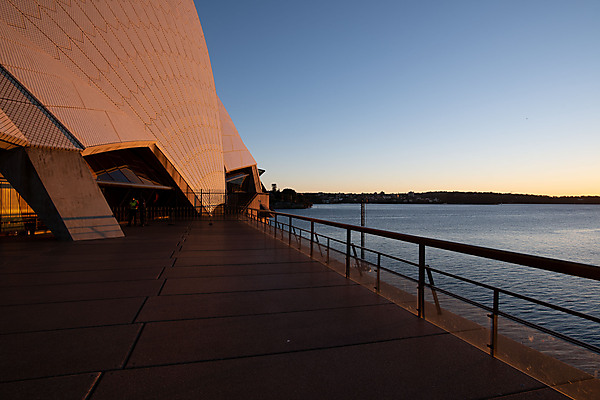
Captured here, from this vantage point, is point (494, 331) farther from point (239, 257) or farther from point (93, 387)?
point (239, 257)

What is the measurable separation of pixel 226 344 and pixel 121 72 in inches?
651

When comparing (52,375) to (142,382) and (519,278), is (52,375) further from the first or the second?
(519,278)

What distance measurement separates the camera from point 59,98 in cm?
1119

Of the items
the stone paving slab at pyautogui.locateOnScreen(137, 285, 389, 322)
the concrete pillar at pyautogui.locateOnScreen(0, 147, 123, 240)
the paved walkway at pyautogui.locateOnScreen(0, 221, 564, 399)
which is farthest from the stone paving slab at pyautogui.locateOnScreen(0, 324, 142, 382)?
the concrete pillar at pyautogui.locateOnScreen(0, 147, 123, 240)

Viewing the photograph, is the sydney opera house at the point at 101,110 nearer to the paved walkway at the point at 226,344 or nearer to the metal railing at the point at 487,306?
the paved walkway at the point at 226,344

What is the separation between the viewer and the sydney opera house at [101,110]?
9984 millimetres

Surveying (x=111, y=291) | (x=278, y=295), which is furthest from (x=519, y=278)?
(x=111, y=291)

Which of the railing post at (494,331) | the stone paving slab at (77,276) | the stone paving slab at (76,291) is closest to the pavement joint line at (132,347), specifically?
the stone paving slab at (76,291)

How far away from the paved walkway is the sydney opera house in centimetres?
514

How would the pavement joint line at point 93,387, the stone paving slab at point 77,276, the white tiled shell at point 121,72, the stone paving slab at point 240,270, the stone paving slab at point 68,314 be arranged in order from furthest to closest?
the white tiled shell at point 121,72 < the stone paving slab at point 240,270 < the stone paving slab at point 77,276 < the stone paving slab at point 68,314 < the pavement joint line at point 93,387

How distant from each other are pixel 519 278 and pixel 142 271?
2209 cm

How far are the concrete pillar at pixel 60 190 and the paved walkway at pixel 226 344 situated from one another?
4798 mm

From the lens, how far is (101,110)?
13.2 m

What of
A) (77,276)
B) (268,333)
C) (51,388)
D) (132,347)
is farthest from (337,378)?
(77,276)
